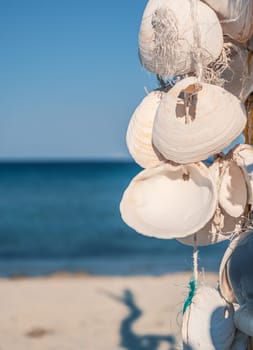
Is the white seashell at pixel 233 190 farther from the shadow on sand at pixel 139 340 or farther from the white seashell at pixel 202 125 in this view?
the shadow on sand at pixel 139 340

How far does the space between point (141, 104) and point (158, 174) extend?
0.43ft

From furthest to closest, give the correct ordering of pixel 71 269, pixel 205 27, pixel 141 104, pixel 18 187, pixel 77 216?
pixel 18 187, pixel 77 216, pixel 71 269, pixel 141 104, pixel 205 27

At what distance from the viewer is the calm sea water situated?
8784mm

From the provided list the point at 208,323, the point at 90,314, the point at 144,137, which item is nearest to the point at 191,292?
the point at 208,323

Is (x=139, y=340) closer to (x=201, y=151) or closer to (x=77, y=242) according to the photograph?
(x=201, y=151)

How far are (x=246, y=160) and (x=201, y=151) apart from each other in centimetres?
7

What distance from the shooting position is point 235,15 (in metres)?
0.86

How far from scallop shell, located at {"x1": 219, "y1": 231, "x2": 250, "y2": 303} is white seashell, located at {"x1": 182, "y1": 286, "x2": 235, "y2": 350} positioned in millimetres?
13

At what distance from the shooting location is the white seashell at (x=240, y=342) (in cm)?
93

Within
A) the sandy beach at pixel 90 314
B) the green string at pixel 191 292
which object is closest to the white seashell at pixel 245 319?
the green string at pixel 191 292

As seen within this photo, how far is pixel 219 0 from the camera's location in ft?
2.82

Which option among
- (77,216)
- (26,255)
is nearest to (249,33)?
(26,255)

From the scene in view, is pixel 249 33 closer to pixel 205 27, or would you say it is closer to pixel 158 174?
pixel 205 27

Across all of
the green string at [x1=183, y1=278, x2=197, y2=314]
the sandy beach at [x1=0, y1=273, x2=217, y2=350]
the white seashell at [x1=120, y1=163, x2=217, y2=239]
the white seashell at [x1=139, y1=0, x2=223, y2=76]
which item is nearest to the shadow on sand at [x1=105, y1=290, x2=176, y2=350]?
the sandy beach at [x1=0, y1=273, x2=217, y2=350]
